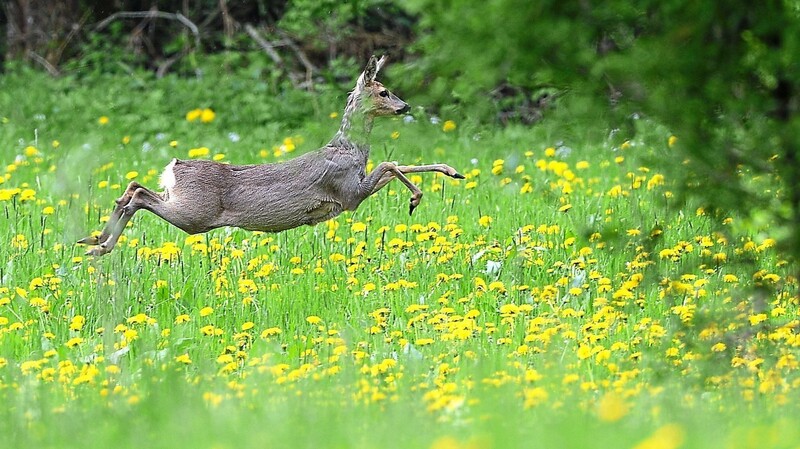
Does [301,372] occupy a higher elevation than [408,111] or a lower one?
lower

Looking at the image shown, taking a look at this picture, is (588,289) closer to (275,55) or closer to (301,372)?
(301,372)

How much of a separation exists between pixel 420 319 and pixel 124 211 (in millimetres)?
1874

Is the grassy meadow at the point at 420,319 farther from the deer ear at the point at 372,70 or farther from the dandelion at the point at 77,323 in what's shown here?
the deer ear at the point at 372,70

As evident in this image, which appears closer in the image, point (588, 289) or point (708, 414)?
point (708, 414)

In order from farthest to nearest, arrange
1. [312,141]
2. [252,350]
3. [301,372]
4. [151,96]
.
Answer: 1. [151,96]
2. [312,141]
3. [252,350]
4. [301,372]

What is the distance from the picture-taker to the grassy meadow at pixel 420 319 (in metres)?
4.36

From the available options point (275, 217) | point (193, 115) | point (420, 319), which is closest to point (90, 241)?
point (275, 217)

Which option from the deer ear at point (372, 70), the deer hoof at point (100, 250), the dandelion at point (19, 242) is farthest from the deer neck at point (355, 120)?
the dandelion at point (19, 242)

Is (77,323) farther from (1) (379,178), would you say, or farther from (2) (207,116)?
(2) (207,116)

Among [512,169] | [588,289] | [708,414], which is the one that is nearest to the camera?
[708,414]

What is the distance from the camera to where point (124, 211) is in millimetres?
7316

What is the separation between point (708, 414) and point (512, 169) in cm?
539

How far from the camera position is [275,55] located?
14.7 meters

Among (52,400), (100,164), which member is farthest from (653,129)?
(100,164)
